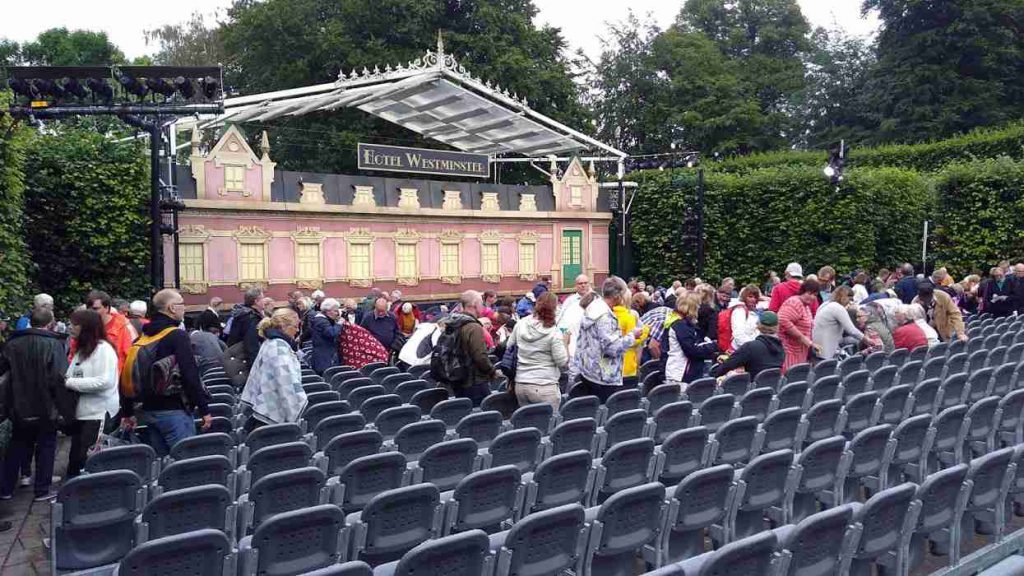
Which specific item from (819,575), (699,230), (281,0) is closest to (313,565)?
(819,575)

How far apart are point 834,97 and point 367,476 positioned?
39511 millimetres

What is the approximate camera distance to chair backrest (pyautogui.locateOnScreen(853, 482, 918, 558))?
3484mm

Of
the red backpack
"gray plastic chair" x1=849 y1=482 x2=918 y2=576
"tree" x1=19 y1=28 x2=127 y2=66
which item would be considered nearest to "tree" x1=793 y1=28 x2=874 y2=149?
the red backpack

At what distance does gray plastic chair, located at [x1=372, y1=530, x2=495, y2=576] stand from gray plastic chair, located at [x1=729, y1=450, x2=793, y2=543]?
171 centimetres

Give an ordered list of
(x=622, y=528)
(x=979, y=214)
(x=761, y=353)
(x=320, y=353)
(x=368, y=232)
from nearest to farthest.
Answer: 1. (x=622, y=528)
2. (x=761, y=353)
3. (x=320, y=353)
4. (x=979, y=214)
5. (x=368, y=232)

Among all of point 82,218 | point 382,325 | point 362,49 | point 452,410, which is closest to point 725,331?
point 452,410

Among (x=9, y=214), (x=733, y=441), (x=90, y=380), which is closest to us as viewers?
(x=733, y=441)

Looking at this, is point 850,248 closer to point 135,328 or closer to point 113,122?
point 135,328

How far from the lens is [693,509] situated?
403 centimetres

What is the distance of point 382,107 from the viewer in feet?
81.2

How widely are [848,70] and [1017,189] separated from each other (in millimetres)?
21574

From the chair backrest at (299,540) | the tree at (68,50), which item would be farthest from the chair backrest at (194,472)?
the tree at (68,50)

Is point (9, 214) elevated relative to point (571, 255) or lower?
elevated

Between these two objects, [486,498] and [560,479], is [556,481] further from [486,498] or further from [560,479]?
[486,498]
